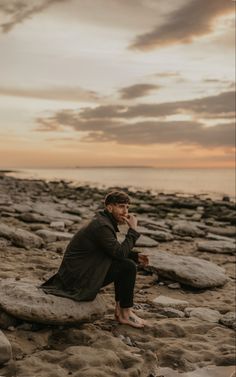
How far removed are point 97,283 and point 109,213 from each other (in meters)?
0.86

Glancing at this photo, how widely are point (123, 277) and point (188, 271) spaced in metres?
2.68

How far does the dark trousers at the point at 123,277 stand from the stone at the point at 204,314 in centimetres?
131

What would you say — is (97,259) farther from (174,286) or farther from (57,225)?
(57,225)

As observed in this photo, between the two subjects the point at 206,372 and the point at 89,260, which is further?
the point at 89,260

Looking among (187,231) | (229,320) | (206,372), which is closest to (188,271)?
(229,320)

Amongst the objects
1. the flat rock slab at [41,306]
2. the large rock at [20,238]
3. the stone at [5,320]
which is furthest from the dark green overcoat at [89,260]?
the large rock at [20,238]

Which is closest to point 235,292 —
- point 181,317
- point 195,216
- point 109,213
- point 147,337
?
point 181,317

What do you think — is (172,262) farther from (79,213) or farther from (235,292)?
(79,213)

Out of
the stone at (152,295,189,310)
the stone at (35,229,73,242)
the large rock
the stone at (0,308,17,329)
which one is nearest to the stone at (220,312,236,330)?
the stone at (152,295,189,310)

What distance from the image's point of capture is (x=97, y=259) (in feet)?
18.0

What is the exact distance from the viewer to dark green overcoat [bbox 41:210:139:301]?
5.42 meters

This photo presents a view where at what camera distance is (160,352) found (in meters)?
5.16

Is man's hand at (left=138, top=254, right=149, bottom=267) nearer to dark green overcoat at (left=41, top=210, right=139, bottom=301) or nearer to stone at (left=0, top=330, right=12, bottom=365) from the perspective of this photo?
dark green overcoat at (left=41, top=210, right=139, bottom=301)

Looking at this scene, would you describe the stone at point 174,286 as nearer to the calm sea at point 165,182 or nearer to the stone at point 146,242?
the stone at point 146,242
